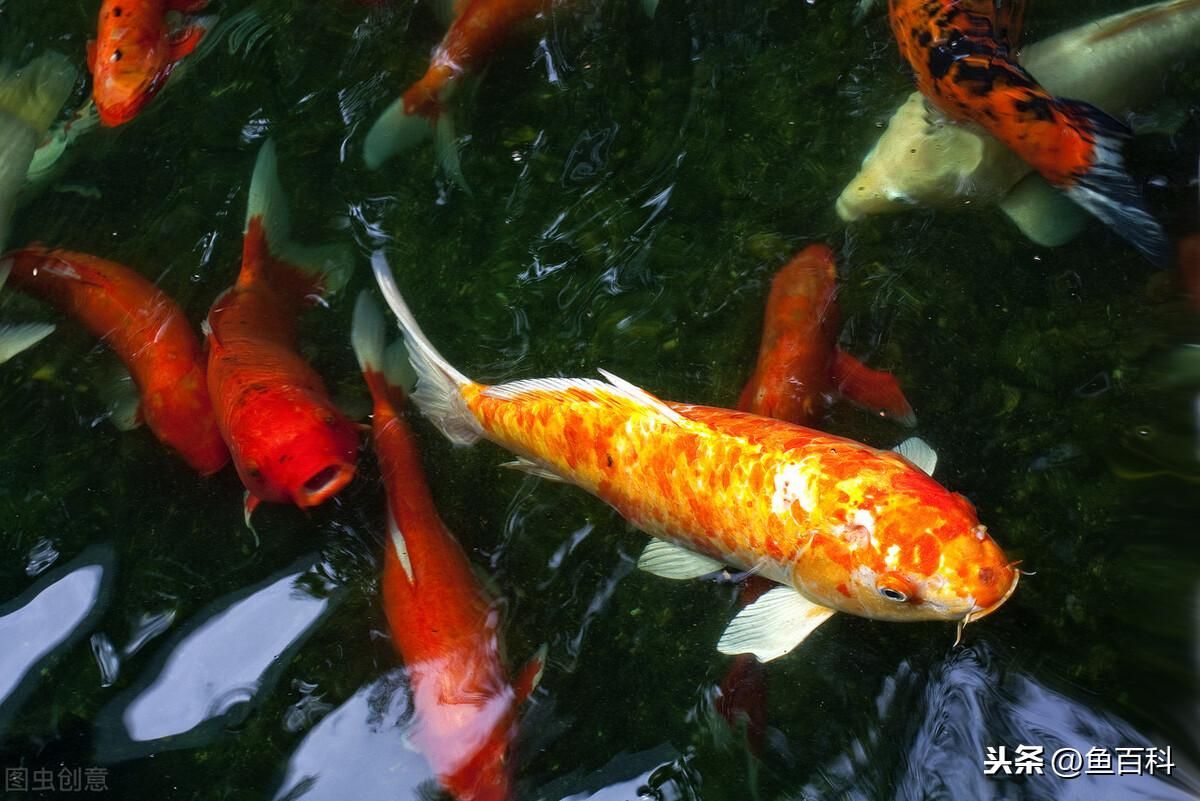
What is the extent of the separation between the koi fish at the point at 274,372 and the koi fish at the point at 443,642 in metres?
0.21

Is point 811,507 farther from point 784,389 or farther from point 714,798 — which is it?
point 714,798

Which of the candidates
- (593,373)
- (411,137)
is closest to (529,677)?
(593,373)

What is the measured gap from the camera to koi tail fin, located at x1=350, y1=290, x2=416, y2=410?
3349mm

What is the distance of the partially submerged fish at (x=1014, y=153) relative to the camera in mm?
3537

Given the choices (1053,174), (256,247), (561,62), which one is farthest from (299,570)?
(1053,174)

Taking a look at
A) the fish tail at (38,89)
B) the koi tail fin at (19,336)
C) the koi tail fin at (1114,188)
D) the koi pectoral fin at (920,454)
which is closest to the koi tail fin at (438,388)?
the koi pectoral fin at (920,454)

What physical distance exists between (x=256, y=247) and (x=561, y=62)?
1597 millimetres

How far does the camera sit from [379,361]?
337 centimetres

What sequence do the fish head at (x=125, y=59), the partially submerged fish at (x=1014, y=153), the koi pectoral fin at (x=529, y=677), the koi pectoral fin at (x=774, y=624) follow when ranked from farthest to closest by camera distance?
1. the fish head at (x=125, y=59)
2. the partially submerged fish at (x=1014, y=153)
3. the koi pectoral fin at (x=529, y=677)
4. the koi pectoral fin at (x=774, y=624)

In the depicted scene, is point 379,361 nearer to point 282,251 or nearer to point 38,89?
point 282,251

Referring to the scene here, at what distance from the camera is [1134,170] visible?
3561 mm

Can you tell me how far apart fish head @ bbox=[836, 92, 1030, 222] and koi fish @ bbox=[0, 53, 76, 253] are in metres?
3.53

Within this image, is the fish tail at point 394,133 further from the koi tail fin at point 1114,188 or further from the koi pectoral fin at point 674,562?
the koi tail fin at point 1114,188

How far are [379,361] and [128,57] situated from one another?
1937 millimetres
